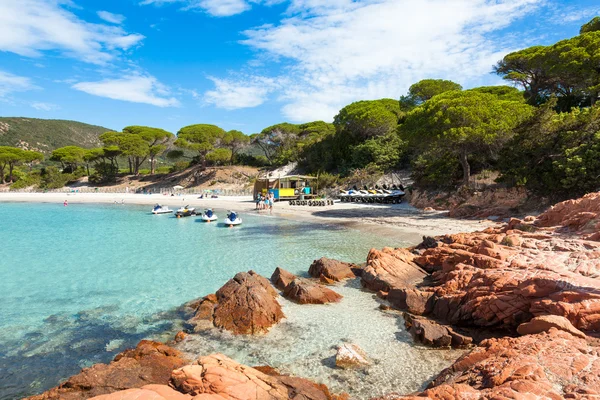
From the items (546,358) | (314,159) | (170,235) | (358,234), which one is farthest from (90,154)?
(546,358)

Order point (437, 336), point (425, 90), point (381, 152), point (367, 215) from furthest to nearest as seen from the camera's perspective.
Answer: point (425, 90) < point (381, 152) < point (367, 215) < point (437, 336)

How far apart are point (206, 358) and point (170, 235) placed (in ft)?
55.0

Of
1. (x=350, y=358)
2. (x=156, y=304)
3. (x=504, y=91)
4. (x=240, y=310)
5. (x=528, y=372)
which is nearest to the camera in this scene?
(x=528, y=372)

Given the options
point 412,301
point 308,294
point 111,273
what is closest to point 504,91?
point 412,301

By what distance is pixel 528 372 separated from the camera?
384cm

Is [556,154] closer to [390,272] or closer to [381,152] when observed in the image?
[390,272]

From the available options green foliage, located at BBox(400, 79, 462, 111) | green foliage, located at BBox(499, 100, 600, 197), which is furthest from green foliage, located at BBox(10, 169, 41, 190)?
green foliage, located at BBox(499, 100, 600, 197)

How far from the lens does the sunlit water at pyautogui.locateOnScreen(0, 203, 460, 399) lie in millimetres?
6258

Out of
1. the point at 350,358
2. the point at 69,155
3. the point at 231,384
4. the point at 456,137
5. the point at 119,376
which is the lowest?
the point at 350,358

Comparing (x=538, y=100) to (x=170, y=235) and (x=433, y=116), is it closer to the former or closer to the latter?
(x=433, y=116)

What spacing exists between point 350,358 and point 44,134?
125 meters

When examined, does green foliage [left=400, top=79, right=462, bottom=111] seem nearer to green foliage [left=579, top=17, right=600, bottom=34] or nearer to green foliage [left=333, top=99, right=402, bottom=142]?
green foliage [left=333, top=99, right=402, bottom=142]

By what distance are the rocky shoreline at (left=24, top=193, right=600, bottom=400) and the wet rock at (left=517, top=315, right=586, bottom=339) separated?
0.02m

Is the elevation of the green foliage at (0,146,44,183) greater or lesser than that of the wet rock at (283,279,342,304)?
greater
